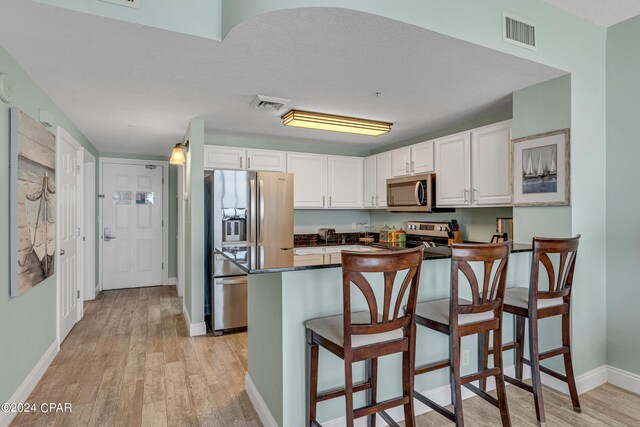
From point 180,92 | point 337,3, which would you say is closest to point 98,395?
point 180,92

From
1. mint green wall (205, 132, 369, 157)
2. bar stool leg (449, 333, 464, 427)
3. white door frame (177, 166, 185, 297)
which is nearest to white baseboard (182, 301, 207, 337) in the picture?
white door frame (177, 166, 185, 297)

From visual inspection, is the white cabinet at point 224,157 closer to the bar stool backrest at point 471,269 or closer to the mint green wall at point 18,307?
the mint green wall at point 18,307

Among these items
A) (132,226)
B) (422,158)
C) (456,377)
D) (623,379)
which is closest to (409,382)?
(456,377)

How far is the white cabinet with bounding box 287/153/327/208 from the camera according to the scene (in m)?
4.64

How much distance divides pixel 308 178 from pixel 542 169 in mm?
2787

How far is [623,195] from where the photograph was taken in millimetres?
2551

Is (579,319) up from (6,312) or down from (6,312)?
down

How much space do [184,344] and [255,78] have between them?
264 centimetres

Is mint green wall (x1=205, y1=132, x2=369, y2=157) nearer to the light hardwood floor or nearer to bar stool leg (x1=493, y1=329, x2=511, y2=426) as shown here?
the light hardwood floor

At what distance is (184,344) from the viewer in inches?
139

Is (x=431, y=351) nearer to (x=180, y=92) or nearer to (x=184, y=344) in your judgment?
(x=184, y=344)

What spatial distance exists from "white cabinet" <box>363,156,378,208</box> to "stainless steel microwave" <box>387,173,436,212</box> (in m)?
0.40

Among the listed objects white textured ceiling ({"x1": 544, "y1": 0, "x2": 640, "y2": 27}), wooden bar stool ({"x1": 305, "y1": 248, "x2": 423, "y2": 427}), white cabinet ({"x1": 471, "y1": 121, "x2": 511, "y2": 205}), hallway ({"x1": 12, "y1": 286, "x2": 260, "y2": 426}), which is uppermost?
white textured ceiling ({"x1": 544, "y1": 0, "x2": 640, "y2": 27})

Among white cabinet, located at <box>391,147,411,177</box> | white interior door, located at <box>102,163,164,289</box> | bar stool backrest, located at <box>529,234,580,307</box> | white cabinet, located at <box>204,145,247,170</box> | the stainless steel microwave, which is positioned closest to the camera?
bar stool backrest, located at <box>529,234,580,307</box>
